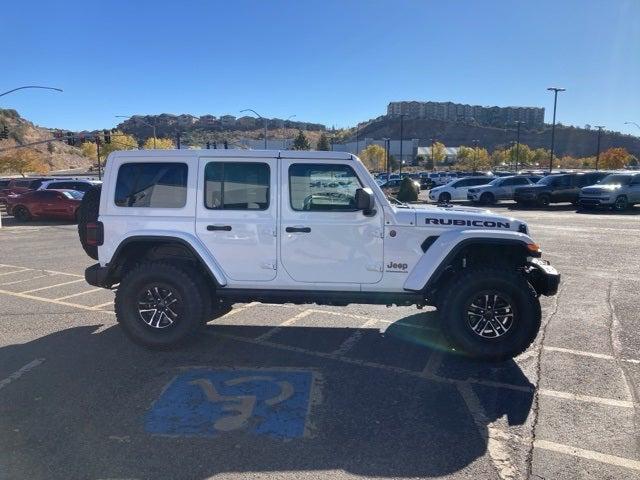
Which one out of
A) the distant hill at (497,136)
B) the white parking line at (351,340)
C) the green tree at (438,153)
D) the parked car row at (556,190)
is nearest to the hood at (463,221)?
the white parking line at (351,340)

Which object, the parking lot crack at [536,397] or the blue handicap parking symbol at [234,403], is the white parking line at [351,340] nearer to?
the blue handicap parking symbol at [234,403]

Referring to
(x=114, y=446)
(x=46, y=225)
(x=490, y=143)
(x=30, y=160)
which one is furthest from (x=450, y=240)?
(x=490, y=143)

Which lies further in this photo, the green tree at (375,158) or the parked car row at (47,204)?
the green tree at (375,158)

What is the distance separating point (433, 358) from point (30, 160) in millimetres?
77228

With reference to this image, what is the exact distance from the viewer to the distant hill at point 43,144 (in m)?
124

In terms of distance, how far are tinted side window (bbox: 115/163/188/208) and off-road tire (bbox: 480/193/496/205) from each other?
25724 mm

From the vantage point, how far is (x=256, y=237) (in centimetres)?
537

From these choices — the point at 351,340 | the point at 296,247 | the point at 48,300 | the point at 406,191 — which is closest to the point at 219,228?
the point at 296,247

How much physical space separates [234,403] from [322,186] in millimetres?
2315

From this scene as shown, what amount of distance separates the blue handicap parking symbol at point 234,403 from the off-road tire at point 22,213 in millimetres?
20119

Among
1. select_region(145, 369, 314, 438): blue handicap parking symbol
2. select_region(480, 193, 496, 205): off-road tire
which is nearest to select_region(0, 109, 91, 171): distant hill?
select_region(480, 193, 496, 205): off-road tire

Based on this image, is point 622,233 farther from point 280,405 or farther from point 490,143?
point 490,143

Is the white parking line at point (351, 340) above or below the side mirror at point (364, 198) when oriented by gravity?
below

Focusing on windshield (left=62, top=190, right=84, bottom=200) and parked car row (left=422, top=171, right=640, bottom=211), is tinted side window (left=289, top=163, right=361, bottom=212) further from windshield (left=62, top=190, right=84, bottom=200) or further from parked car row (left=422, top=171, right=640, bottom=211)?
parked car row (left=422, top=171, right=640, bottom=211)
